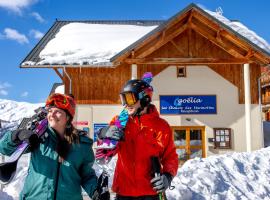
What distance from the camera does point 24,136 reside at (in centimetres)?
254

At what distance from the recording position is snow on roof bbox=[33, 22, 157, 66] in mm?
14531

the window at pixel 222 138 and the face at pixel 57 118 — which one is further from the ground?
the face at pixel 57 118

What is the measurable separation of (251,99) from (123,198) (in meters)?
12.7

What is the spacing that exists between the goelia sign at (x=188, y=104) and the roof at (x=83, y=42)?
9.82 feet

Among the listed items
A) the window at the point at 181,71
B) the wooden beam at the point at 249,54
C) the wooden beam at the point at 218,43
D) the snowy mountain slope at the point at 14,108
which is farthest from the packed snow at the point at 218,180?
the snowy mountain slope at the point at 14,108

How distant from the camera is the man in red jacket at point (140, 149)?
306cm

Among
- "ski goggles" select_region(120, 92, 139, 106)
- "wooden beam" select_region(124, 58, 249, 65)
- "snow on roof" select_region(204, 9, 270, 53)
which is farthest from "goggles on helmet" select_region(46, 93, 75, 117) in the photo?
"snow on roof" select_region(204, 9, 270, 53)

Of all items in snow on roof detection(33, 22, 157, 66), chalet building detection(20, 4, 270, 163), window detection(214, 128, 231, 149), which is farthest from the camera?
snow on roof detection(33, 22, 157, 66)

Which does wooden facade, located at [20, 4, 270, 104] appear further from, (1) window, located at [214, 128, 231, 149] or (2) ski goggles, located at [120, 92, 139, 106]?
(2) ski goggles, located at [120, 92, 139, 106]

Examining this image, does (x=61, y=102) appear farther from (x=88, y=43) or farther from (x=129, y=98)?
(x=88, y=43)

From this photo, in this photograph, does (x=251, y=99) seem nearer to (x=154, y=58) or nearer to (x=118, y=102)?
(x=154, y=58)

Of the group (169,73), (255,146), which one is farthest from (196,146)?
Answer: (169,73)

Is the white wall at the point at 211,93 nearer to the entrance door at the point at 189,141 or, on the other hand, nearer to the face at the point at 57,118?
the entrance door at the point at 189,141

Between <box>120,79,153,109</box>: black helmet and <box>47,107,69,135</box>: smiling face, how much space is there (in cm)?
65
